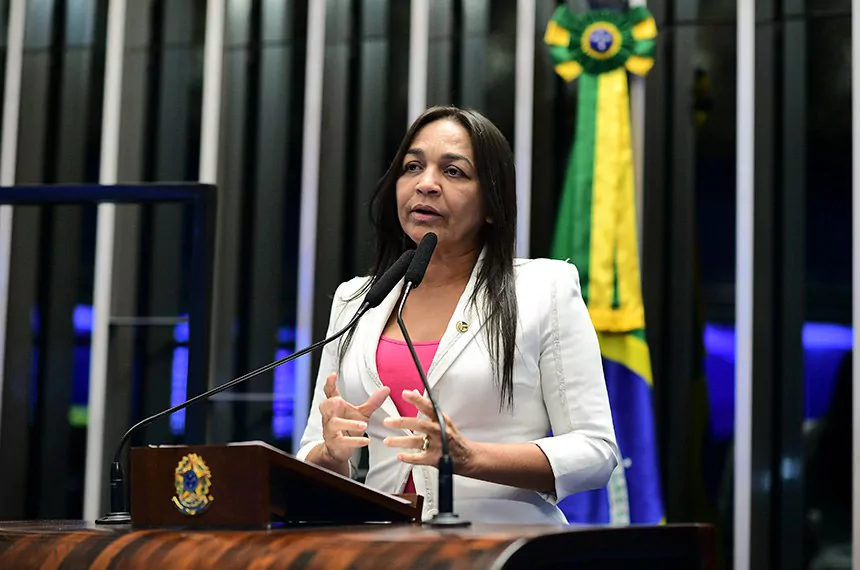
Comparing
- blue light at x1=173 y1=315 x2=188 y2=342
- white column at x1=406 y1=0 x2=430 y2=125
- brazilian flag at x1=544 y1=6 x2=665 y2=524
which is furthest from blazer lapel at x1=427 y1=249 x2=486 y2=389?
blue light at x1=173 y1=315 x2=188 y2=342

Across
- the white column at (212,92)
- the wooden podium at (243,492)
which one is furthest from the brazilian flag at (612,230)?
the wooden podium at (243,492)

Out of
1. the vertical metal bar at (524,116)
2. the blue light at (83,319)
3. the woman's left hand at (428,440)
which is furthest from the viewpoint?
the blue light at (83,319)

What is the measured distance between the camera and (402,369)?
6.53 feet

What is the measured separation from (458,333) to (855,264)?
204 centimetres

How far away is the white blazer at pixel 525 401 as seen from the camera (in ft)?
6.19

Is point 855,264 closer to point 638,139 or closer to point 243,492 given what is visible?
point 638,139

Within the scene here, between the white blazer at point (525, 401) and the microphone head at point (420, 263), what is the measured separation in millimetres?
224

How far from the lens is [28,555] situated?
1.39 meters

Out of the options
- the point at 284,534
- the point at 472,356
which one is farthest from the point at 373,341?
the point at 284,534

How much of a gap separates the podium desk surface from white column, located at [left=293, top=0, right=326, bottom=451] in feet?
8.21

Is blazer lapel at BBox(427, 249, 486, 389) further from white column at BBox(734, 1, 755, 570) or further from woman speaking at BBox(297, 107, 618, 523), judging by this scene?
white column at BBox(734, 1, 755, 570)

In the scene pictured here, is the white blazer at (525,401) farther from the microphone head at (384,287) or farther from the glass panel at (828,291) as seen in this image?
the glass panel at (828,291)

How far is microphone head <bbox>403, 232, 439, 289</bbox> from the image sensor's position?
1.75 metres

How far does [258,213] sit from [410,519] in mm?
2728
